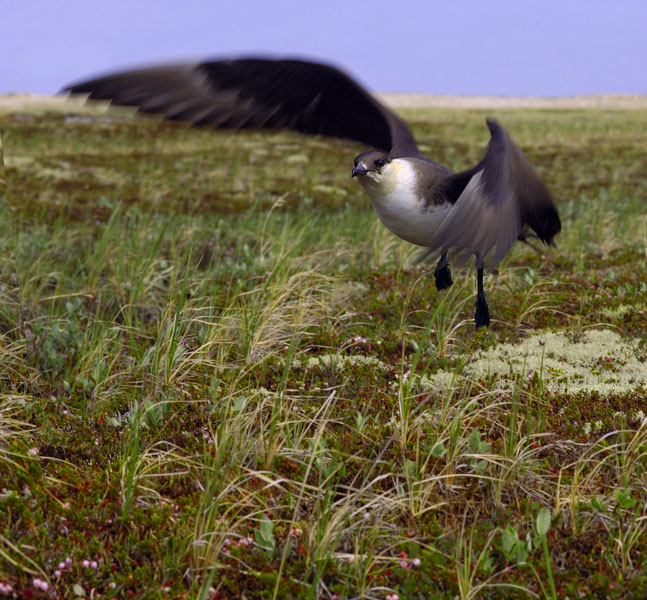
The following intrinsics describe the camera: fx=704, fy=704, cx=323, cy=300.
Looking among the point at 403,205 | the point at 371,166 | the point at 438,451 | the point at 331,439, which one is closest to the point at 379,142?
the point at 371,166

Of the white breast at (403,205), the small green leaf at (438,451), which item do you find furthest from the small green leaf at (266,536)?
the white breast at (403,205)

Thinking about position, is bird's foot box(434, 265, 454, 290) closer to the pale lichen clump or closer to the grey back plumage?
the grey back plumage

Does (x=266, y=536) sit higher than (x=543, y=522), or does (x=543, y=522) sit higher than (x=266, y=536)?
(x=543, y=522)

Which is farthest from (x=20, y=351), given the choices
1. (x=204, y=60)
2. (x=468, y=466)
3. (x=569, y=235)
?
(x=569, y=235)

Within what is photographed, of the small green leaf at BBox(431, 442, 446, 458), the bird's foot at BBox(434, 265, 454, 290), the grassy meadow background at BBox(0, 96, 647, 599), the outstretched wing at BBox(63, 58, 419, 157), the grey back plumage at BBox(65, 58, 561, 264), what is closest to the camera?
the grassy meadow background at BBox(0, 96, 647, 599)

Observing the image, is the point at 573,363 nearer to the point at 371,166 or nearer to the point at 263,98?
the point at 371,166

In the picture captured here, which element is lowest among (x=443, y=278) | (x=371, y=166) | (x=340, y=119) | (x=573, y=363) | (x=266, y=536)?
(x=266, y=536)

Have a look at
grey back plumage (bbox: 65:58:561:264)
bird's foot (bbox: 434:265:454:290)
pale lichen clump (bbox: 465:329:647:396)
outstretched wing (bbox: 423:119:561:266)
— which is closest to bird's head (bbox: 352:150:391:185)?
grey back plumage (bbox: 65:58:561:264)

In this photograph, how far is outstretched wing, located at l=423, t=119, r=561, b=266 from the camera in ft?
11.3

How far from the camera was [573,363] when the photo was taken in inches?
221

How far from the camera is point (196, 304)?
7.23 metres

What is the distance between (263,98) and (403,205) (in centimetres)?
181

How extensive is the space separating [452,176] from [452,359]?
1.95 metres

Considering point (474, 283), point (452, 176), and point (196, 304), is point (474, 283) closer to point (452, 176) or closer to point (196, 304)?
point (196, 304)
